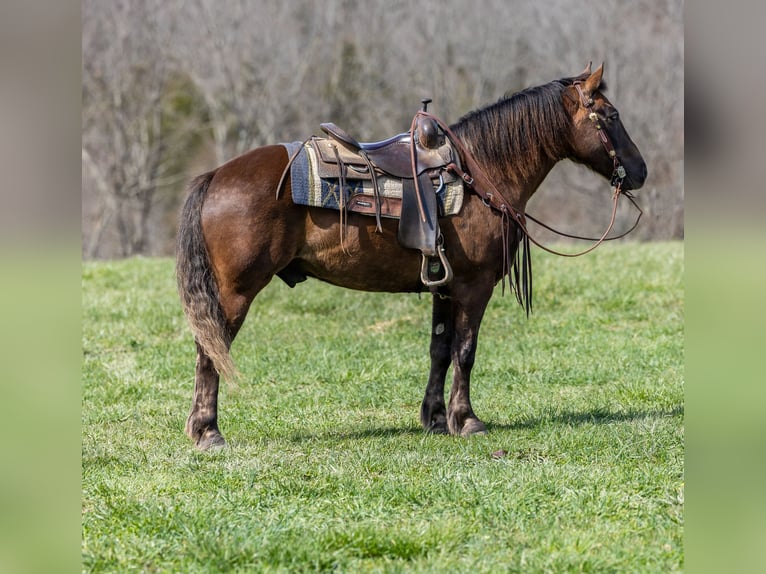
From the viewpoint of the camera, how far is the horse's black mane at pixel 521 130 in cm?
572

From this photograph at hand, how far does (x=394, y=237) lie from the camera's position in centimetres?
542

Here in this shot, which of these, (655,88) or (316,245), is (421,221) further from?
(655,88)

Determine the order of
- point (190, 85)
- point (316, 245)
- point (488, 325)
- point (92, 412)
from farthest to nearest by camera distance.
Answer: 1. point (190, 85)
2. point (488, 325)
3. point (92, 412)
4. point (316, 245)

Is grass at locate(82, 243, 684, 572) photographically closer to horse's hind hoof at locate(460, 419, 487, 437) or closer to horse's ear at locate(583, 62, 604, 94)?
horse's hind hoof at locate(460, 419, 487, 437)

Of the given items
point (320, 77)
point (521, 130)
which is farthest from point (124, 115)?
point (521, 130)

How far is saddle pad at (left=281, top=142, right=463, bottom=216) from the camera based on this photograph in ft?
17.0

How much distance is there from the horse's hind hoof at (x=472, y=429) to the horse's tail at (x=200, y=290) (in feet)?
5.38

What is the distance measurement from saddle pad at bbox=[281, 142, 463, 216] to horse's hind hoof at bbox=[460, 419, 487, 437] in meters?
1.48

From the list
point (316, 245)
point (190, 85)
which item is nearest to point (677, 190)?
point (190, 85)

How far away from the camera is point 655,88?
21656 mm

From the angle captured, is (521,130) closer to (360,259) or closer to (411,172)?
(411,172)

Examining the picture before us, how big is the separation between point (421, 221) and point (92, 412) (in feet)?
10.4

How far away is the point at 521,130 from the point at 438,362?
5.71 ft

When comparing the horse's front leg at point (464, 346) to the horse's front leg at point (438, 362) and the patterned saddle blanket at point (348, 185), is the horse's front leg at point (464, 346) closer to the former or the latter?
the horse's front leg at point (438, 362)
